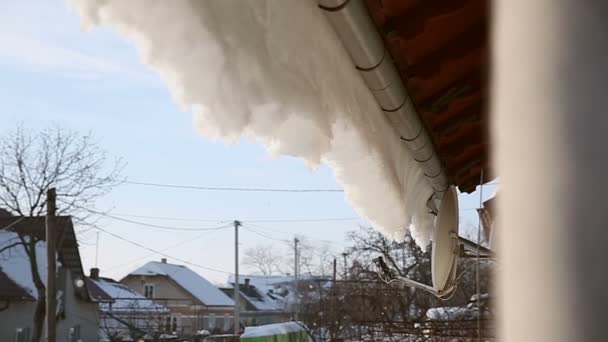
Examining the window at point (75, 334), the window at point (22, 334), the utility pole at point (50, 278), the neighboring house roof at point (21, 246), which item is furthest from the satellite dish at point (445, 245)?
the window at point (75, 334)

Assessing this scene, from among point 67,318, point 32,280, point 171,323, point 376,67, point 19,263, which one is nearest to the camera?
point 376,67

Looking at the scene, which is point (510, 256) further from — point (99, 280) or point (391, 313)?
point (99, 280)

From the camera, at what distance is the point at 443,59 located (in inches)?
99.5

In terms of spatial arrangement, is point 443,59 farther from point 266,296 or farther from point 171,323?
point 266,296

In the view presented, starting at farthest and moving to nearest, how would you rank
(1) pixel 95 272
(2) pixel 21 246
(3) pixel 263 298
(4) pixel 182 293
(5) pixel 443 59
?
(3) pixel 263 298 < (4) pixel 182 293 < (1) pixel 95 272 < (2) pixel 21 246 < (5) pixel 443 59

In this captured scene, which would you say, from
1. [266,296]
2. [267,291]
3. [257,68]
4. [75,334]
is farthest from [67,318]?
[267,291]

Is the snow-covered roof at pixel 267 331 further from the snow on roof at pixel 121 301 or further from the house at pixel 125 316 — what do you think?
the snow on roof at pixel 121 301

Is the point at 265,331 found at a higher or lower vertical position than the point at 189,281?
lower

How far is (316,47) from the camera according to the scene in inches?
63.6

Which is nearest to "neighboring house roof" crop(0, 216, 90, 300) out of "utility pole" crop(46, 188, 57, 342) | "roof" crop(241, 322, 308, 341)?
"utility pole" crop(46, 188, 57, 342)

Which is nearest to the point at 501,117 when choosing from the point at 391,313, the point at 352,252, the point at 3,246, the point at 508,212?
the point at 508,212

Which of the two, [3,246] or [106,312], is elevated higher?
[3,246]

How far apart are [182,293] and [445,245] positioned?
174 ft

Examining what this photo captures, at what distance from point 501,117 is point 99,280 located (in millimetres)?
48512
